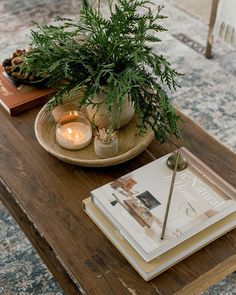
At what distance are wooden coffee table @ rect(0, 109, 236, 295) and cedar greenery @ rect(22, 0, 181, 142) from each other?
16 cm

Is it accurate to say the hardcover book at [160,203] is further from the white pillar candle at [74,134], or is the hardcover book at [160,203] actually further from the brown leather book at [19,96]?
the brown leather book at [19,96]

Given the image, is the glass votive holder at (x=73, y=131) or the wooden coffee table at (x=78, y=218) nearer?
Result: the wooden coffee table at (x=78, y=218)

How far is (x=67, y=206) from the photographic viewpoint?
111cm

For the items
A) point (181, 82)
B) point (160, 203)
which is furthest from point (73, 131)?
point (181, 82)

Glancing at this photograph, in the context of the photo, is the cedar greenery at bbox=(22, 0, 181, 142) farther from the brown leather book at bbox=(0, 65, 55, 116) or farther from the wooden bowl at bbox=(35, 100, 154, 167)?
the brown leather book at bbox=(0, 65, 55, 116)

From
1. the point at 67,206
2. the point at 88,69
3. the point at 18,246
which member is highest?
the point at 88,69

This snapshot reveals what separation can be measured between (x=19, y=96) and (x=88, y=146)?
0.29 m

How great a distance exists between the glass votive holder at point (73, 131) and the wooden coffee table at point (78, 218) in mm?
58

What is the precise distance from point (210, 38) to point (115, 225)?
1471 millimetres

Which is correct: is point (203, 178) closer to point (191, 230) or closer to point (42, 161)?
point (191, 230)

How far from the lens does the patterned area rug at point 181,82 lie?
1.39 m

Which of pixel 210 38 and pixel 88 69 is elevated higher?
pixel 88 69

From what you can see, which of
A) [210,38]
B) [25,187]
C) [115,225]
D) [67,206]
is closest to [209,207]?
[115,225]

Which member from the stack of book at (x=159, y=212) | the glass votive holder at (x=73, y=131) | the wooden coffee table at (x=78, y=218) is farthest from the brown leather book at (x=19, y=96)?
the stack of book at (x=159, y=212)
